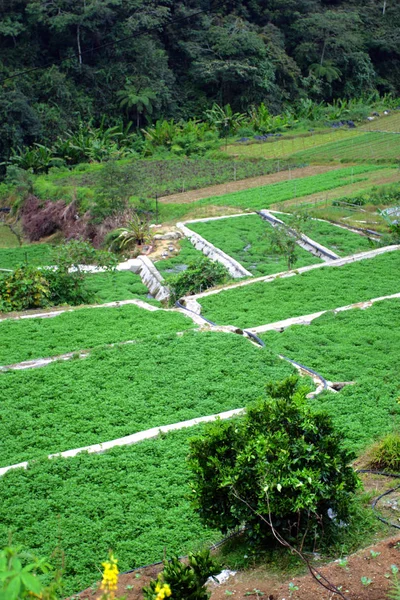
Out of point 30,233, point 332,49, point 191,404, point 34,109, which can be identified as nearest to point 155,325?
point 191,404

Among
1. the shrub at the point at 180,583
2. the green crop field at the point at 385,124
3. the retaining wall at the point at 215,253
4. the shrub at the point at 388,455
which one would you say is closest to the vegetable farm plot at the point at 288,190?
the retaining wall at the point at 215,253

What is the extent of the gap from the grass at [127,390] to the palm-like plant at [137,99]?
3631 centimetres

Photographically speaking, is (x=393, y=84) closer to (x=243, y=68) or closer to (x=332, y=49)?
(x=332, y=49)

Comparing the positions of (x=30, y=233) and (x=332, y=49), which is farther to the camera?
(x=332, y=49)

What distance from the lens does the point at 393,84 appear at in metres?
56.9

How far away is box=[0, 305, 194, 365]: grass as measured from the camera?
37.2 ft

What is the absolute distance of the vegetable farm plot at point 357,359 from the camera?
344 inches

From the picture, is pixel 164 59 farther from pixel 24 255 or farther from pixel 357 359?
pixel 357 359

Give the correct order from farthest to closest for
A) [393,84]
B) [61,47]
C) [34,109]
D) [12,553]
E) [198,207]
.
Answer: [393,84], [61,47], [34,109], [198,207], [12,553]

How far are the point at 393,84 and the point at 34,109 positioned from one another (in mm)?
28897

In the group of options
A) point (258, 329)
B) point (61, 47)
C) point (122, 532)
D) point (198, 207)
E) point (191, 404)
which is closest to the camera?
point (122, 532)

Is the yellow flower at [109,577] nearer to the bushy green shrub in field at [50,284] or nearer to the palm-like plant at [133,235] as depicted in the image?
the bushy green shrub in field at [50,284]

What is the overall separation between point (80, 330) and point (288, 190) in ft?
57.6

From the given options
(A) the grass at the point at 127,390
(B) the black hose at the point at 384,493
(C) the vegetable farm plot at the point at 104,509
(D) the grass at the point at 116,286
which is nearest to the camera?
(B) the black hose at the point at 384,493
